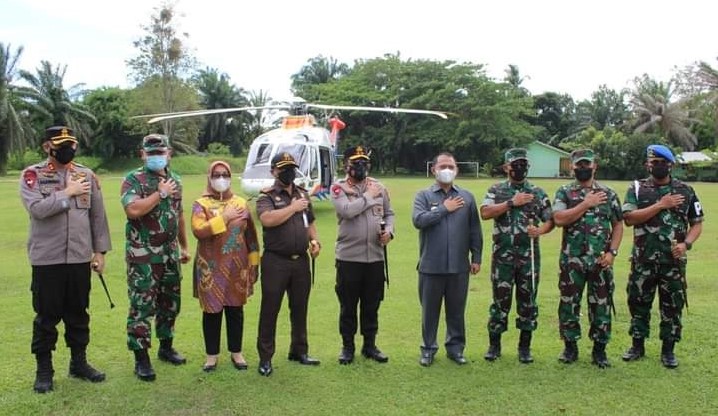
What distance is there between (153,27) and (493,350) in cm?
5104

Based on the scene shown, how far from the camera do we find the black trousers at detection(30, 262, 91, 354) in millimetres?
4430

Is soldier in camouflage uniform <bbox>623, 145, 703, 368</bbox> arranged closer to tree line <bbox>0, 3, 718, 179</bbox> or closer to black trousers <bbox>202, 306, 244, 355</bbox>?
black trousers <bbox>202, 306, 244, 355</bbox>

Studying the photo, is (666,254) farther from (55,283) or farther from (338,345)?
(55,283)

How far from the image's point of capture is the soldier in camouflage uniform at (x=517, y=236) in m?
5.09

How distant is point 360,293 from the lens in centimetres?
525

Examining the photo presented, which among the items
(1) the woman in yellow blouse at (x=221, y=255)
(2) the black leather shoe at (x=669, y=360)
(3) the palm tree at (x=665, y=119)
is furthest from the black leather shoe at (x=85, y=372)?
(3) the palm tree at (x=665, y=119)

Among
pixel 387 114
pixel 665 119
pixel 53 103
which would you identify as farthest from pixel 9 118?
pixel 665 119

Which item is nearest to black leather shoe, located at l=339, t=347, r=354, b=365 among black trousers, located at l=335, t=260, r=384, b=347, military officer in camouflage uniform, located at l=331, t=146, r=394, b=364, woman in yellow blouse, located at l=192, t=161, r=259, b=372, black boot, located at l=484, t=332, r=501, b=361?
military officer in camouflage uniform, located at l=331, t=146, r=394, b=364

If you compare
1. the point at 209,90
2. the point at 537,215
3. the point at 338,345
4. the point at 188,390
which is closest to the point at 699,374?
the point at 537,215

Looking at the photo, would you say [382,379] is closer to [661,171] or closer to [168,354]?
[168,354]

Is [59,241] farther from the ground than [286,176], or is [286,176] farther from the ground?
[286,176]

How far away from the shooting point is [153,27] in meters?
50.5

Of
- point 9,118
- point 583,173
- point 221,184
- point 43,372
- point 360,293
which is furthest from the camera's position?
point 9,118

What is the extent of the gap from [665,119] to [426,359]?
6181cm
